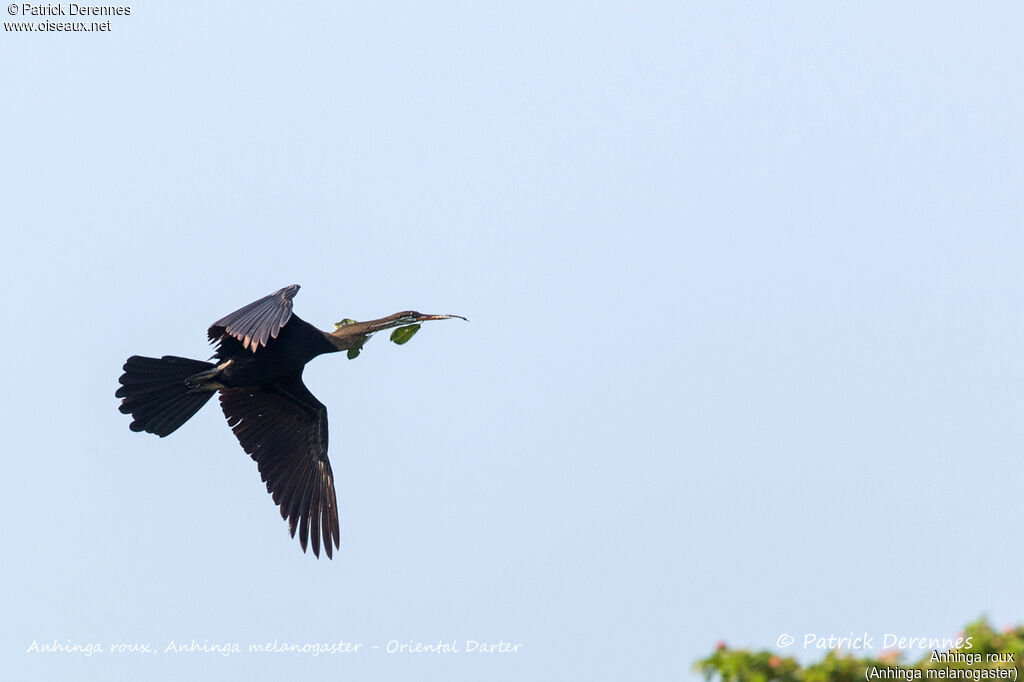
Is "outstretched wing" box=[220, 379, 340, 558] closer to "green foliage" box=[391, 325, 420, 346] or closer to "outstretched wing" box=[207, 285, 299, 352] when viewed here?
"green foliage" box=[391, 325, 420, 346]

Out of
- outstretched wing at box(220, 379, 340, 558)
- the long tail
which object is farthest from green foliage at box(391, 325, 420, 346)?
the long tail

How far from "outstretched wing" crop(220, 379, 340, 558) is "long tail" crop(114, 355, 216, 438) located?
56 centimetres

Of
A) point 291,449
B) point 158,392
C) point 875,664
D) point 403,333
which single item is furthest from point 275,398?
point 875,664

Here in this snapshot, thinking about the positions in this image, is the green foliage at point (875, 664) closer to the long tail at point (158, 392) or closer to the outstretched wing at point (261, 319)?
the outstretched wing at point (261, 319)

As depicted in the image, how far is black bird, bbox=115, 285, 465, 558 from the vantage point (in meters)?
11.6

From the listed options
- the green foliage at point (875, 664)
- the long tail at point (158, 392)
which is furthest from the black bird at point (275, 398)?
the green foliage at point (875, 664)

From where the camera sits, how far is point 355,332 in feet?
38.5

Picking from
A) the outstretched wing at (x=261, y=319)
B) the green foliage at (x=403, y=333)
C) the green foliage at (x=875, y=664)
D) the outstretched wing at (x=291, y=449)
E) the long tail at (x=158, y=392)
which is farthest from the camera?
the outstretched wing at (x=291, y=449)

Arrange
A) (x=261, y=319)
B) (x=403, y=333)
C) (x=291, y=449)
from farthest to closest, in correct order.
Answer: (x=291, y=449)
(x=403, y=333)
(x=261, y=319)

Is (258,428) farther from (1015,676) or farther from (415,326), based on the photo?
(1015,676)

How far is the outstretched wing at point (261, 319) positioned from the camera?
994cm

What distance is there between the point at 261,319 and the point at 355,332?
1.68 m

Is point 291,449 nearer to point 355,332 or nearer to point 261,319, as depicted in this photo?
point 355,332

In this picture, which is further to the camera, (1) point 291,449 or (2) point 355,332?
(1) point 291,449
